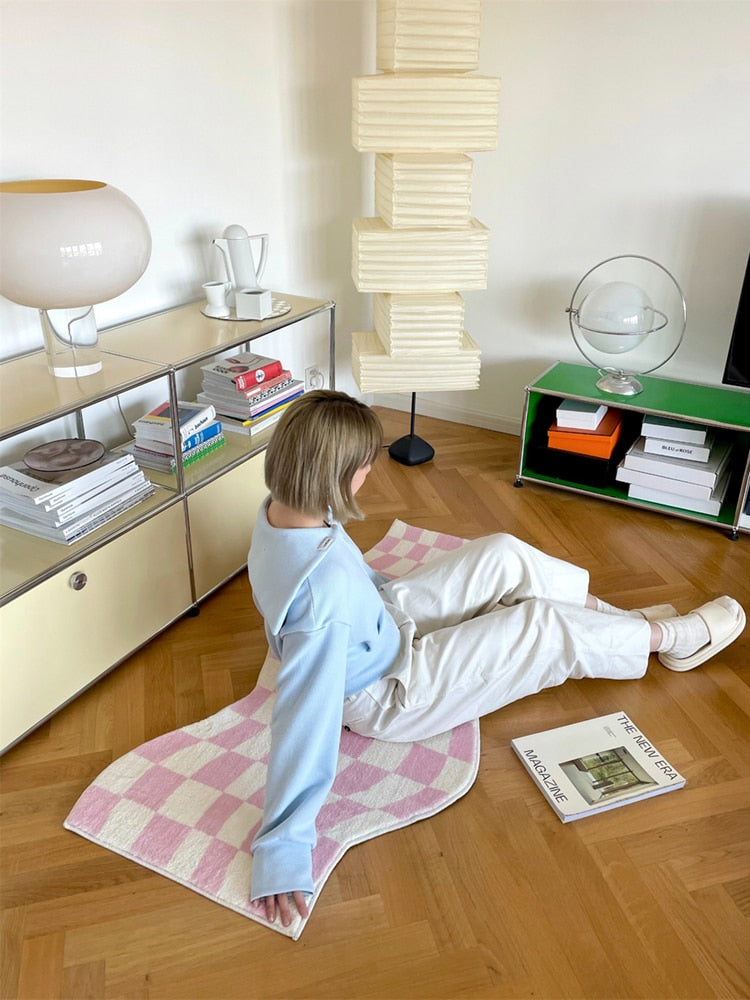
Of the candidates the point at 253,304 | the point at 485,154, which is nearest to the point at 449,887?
the point at 253,304

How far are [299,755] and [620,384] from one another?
6.11 feet

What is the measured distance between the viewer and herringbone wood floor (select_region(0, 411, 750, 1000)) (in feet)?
4.49

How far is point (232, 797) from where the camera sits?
168cm

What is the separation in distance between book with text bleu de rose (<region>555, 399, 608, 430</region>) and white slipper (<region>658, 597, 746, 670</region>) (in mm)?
873

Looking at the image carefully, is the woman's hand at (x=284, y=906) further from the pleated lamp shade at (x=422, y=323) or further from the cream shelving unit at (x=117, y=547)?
the pleated lamp shade at (x=422, y=323)

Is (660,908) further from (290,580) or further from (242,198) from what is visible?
(242,198)

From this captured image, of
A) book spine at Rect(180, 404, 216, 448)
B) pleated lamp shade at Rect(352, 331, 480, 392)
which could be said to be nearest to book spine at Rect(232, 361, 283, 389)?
book spine at Rect(180, 404, 216, 448)

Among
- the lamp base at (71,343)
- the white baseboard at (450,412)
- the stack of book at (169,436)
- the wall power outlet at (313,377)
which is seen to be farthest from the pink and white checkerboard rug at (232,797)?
the white baseboard at (450,412)

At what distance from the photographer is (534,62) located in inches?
112

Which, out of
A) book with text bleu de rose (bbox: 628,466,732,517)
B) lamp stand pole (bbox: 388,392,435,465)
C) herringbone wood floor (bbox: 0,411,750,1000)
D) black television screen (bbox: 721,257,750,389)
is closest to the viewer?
herringbone wood floor (bbox: 0,411,750,1000)

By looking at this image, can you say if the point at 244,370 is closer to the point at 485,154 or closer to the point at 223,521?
the point at 223,521

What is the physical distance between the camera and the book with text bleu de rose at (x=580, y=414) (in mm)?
2773

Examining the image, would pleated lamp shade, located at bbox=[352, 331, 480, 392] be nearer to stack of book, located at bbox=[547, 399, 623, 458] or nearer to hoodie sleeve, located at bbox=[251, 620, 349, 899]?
stack of book, located at bbox=[547, 399, 623, 458]

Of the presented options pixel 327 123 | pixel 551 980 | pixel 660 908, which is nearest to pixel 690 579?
pixel 660 908
